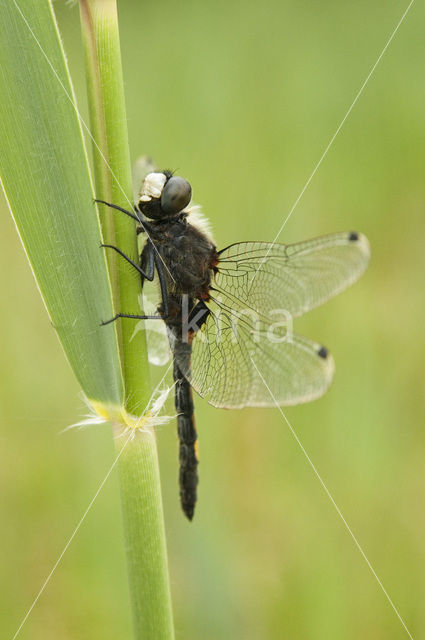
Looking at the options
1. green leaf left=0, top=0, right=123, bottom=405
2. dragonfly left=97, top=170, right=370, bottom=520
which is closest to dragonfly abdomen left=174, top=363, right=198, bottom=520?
dragonfly left=97, top=170, right=370, bottom=520

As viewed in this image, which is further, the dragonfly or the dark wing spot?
the dark wing spot

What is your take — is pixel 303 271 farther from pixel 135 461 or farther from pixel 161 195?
pixel 135 461

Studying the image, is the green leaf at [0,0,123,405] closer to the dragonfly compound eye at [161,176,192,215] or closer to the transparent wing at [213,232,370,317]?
the dragonfly compound eye at [161,176,192,215]

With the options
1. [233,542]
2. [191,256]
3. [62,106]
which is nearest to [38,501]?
[233,542]

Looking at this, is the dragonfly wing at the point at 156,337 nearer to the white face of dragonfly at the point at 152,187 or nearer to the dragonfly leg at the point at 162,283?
the dragonfly leg at the point at 162,283

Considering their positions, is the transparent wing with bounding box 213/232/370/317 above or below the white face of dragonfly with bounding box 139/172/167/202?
below

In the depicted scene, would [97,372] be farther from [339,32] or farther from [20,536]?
[339,32]

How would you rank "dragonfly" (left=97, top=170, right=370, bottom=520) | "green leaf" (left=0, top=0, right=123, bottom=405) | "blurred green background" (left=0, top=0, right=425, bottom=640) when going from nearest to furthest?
"green leaf" (left=0, top=0, right=123, bottom=405), "dragonfly" (left=97, top=170, right=370, bottom=520), "blurred green background" (left=0, top=0, right=425, bottom=640)
